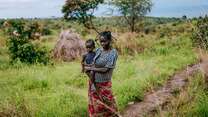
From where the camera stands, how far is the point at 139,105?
7023 millimetres

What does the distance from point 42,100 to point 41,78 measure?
65.6 inches

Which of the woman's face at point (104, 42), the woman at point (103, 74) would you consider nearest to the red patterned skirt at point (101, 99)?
the woman at point (103, 74)

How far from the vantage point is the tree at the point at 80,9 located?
95.6 feet

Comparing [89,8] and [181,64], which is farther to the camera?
[89,8]

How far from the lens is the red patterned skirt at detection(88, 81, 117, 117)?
17.4ft

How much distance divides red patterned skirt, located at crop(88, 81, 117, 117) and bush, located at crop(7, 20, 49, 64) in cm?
589

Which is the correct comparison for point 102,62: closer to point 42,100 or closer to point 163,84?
point 42,100

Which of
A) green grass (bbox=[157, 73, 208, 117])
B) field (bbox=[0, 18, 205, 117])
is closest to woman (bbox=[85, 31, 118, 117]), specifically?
field (bbox=[0, 18, 205, 117])

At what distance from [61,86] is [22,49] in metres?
3.90

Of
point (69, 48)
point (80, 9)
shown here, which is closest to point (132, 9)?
point (80, 9)

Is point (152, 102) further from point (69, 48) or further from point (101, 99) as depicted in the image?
point (69, 48)

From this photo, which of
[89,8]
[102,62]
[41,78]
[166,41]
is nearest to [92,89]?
[102,62]

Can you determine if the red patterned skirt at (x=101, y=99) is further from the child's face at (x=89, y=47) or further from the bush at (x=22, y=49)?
the bush at (x=22, y=49)

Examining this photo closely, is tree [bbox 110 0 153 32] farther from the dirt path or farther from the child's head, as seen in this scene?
the child's head
